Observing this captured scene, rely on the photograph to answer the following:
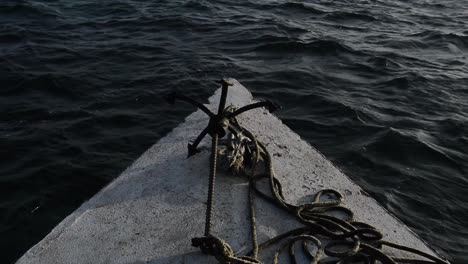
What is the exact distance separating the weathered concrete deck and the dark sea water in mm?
1132

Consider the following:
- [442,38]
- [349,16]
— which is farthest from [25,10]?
[442,38]

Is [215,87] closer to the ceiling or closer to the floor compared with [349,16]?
closer to the floor

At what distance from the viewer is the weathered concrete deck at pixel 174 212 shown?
9.73 feet

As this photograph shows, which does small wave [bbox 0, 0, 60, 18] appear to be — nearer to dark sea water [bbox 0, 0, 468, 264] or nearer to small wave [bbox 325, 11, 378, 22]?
dark sea water [bbox 0, 0, 468, 264]

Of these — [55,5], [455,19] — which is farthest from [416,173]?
[55,5]

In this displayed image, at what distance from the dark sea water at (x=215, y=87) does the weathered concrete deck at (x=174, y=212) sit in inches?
44.6

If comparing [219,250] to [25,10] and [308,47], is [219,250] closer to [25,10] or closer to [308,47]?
[308,47]

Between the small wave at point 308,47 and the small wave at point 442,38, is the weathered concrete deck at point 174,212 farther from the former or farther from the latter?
the small wave at point 442,38

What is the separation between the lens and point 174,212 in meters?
3.33

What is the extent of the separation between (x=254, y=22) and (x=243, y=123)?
691 centimetres

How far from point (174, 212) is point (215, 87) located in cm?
422

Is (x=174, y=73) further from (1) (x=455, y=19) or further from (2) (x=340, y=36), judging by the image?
(1) (x=455, y=19)

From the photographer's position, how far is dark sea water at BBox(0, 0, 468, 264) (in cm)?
489

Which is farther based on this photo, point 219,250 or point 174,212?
point 174,212
